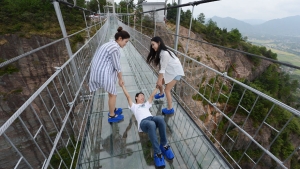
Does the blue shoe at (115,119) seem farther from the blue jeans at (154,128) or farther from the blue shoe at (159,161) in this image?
the blue shoe at (159,161)

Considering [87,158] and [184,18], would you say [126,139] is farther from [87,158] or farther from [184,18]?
[184,18]

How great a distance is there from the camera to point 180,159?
6.52 feet

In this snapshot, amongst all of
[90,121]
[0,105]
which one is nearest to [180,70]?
[90,121]

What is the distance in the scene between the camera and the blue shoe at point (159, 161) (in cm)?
183

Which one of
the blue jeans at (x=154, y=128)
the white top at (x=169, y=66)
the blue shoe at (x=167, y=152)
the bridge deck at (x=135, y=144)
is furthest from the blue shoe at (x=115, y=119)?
the white top at (x=169, y=66)

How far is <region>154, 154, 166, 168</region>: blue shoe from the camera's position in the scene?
1832 millimetres

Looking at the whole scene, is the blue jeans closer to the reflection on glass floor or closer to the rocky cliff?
the reflection on glass floor

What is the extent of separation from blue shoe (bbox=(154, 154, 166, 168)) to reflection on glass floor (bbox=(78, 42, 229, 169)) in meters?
0.09

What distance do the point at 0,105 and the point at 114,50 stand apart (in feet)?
75.2

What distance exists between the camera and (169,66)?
241 cm

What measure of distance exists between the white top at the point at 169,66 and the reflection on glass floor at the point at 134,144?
0.82 m

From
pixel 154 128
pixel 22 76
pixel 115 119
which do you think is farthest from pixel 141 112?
pixel 22 76

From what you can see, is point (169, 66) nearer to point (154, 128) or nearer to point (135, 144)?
point (154, 128)

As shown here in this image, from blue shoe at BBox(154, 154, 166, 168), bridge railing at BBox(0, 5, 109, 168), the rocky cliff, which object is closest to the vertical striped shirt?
bridge railing at BBox(0, 5, 109, 168)
